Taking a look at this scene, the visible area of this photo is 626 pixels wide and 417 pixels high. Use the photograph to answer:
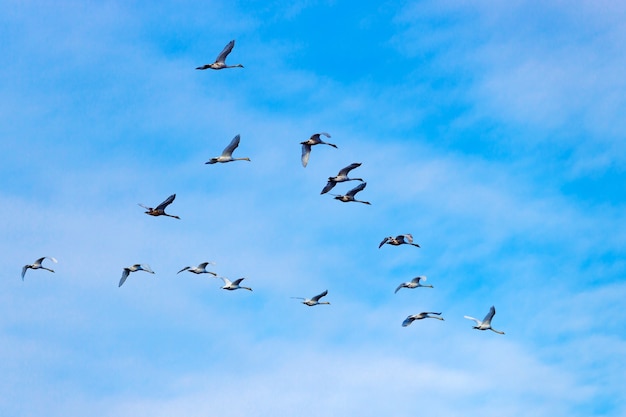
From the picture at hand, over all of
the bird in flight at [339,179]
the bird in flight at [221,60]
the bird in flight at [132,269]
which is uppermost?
the bird in flight at [221,60]

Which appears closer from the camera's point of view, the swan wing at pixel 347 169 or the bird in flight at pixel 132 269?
the swan wing at pixel 347 169

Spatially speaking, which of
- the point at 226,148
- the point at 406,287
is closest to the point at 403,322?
the point at 406,287

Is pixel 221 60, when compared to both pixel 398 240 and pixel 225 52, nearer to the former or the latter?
pixel 225 52

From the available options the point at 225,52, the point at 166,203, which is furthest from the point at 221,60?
the point at 166,203

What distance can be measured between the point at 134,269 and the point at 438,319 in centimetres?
2681

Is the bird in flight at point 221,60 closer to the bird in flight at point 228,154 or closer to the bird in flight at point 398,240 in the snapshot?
the bird in flight at point 228,154

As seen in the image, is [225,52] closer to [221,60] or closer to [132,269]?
[221,60]

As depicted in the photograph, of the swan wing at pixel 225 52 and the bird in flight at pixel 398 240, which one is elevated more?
the swan wing at pixel 225 52

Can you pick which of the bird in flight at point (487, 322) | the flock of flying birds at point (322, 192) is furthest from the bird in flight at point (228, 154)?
the bird in flight at point (487, 322)

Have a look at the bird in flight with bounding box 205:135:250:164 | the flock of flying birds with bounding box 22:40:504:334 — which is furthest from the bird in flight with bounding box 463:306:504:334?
the bird in flight with bounding box 205:135:250:164

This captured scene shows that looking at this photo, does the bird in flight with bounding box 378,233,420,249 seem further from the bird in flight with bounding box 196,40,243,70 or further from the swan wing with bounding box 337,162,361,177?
the bird in flight with bounding box 196,40,243,70

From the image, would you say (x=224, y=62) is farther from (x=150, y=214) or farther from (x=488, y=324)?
(x=488, y=324)

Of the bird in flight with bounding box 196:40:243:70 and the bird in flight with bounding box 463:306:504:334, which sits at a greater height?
the bird in flight with bounding box 196:40:243:70

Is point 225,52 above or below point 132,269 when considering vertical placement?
above
